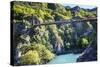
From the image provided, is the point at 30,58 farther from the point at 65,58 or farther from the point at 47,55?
the point at 65,58

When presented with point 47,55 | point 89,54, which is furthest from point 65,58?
point 89,54

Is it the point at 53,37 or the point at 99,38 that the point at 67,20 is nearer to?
the point at 53,37

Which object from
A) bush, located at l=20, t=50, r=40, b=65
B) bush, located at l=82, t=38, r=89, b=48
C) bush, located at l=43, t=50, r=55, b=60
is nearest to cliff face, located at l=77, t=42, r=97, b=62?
bush, located at l=82, t=38, r=89, b=48

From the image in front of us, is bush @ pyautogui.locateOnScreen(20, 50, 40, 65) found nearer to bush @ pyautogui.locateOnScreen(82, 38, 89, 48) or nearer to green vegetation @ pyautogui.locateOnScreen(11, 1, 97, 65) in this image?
green vegetation @ pyautogui.locateOnScreen(11, 1, 97, 65)

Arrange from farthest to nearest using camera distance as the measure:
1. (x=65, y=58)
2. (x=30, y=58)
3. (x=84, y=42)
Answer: (x=84, y=42)
(x=65, y=58)
(x=30, y=58)

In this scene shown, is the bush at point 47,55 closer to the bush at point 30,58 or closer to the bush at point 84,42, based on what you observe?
the bush at point 30,58
